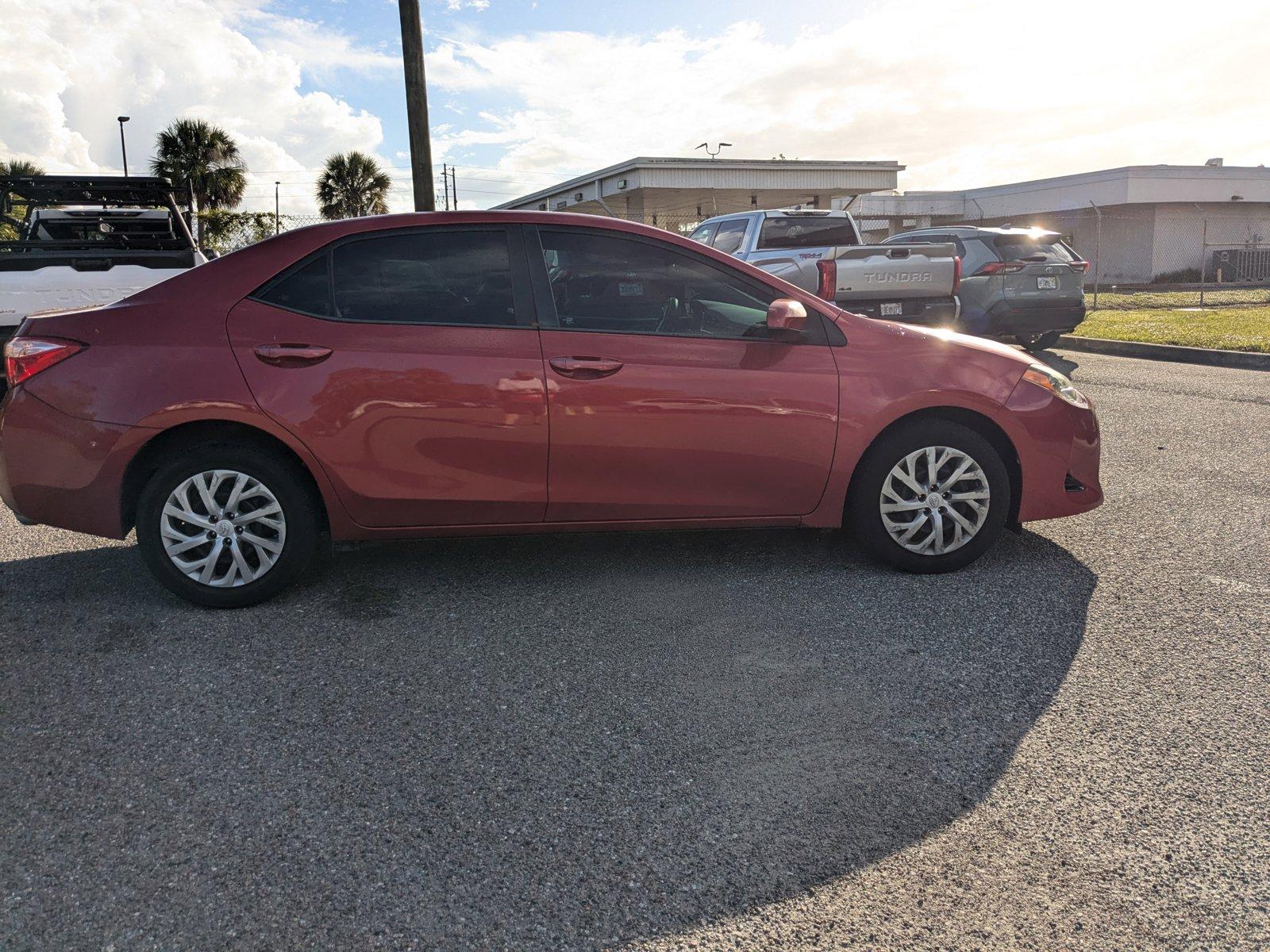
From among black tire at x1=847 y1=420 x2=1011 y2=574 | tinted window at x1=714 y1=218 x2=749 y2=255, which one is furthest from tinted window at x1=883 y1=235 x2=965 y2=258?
black tire at x1=847 y1=420 x2=1011 y2=574

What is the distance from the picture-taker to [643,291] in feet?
14.9

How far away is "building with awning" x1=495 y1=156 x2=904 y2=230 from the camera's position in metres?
25.3

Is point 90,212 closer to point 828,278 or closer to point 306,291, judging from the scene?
point 828,278

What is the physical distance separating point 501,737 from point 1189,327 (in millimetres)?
17065

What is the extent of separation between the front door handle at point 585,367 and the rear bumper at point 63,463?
1.73 meters

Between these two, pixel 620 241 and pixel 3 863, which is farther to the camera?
pixel 620 241

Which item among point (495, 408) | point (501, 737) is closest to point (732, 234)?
point (495, 408)

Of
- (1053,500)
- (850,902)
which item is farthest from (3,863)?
(1053,500)

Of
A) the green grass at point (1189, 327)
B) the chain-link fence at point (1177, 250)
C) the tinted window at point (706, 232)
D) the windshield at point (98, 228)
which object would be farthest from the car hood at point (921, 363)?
the chain-link fence at point (1177, 250)

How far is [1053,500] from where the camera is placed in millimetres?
4770

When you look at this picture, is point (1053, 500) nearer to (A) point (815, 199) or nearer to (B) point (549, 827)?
(B) point (549, 827)

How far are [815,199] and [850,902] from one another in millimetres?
29646

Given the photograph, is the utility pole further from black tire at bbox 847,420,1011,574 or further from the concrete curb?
the concrete curb

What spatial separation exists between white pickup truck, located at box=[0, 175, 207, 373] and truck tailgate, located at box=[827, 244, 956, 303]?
20.7 ft
